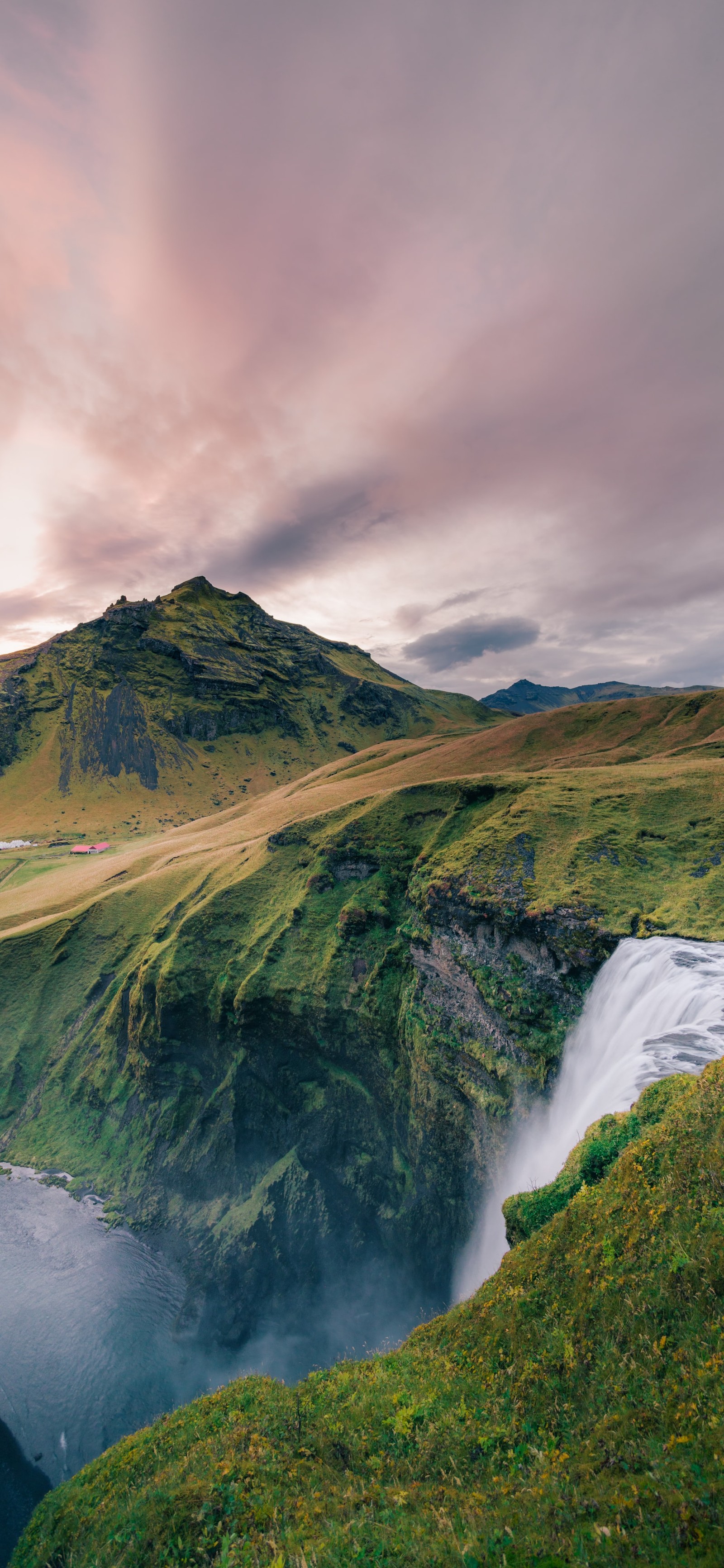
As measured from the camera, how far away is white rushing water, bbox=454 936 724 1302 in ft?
66.8

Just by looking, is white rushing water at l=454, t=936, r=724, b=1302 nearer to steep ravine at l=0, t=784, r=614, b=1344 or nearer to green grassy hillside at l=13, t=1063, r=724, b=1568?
steep ravine at l=0, t=784, r=614, b=1344

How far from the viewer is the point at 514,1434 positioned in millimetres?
10633

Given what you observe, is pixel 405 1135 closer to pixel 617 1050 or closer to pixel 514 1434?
A: pixel 617 1050

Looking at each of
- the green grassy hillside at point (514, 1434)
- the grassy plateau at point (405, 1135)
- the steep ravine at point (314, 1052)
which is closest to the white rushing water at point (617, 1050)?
the grassy plateau at point (405, 1135)

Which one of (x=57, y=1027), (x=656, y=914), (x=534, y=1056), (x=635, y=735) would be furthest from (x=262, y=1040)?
(x=635, y=735)

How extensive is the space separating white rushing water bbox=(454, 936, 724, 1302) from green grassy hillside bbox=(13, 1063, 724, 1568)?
5.88 m

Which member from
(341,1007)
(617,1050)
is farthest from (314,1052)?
(617,1050)

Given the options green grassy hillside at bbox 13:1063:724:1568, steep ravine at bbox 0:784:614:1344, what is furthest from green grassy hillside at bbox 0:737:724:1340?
green grassy hillside at bbox 13:1063:724:1568

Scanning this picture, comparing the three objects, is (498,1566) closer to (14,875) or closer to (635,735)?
(635,735)

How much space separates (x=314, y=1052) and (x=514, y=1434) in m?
42.0

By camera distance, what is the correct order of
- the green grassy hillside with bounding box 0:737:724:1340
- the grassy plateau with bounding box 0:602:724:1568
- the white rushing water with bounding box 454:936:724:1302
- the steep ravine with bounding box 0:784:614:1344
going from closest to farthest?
the grassy plateau with bounding box 0:602:724:1568 < the white rushing water with bounding box 454:936:724:1302 < the green grassy hillside with bounding box 0:737:724:1340 < the steep ravine with bounding box 0:784:614:1344

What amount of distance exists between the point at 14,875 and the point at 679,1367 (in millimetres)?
137455

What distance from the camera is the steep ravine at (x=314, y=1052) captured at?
3781 centimetres

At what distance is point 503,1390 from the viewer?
1173 cm
